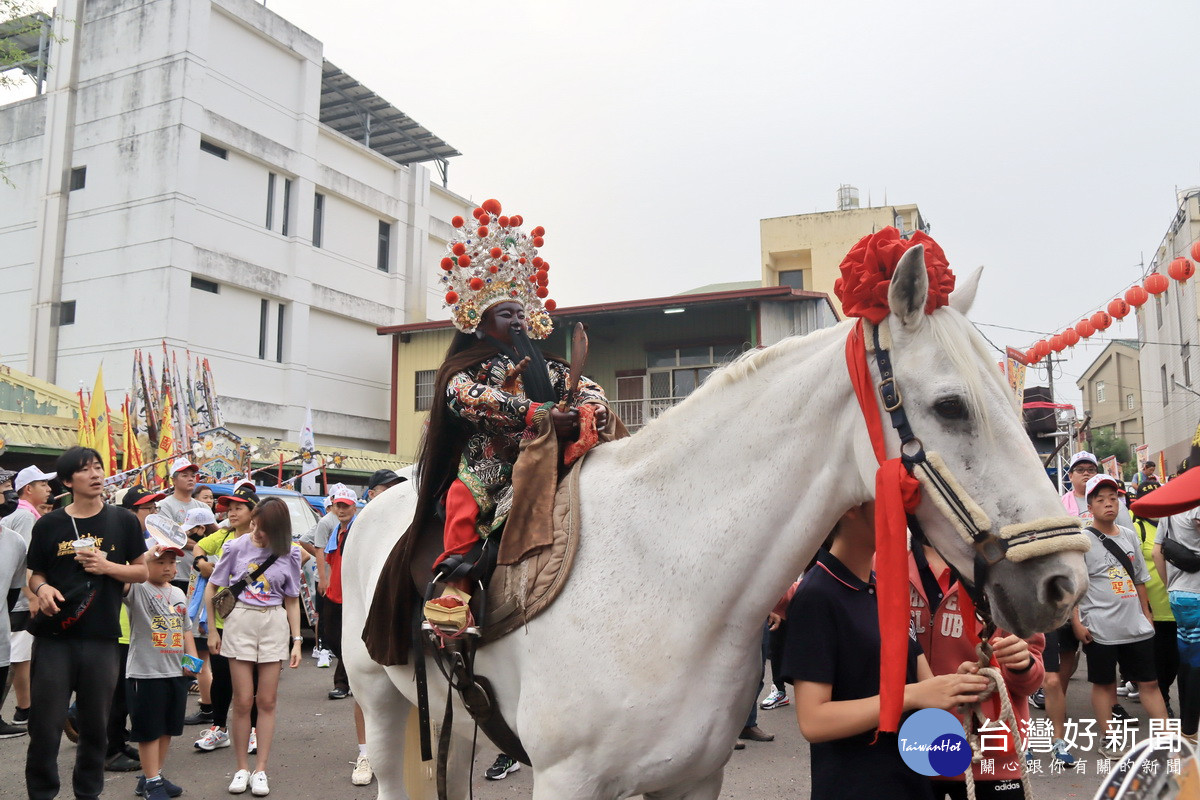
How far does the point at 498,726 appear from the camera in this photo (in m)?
2.69

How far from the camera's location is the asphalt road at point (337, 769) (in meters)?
5.47

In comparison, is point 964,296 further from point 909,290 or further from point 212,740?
point 212,740

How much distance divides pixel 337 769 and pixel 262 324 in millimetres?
23982

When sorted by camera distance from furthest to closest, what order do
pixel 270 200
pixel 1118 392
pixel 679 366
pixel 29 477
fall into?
pixel 1118 392
pixel 270 200
pixel 679 366
pixel 29 477

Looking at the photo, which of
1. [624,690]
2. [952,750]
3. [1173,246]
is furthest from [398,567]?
[1173,246]

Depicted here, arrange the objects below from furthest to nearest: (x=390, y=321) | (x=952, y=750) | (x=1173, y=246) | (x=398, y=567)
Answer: (x=390, y=321)
(x=1173, y=246)
(x=398, y=567)
(x=952, y=750)

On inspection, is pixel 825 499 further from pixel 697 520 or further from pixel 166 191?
pixel 166 191

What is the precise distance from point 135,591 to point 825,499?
5.25m

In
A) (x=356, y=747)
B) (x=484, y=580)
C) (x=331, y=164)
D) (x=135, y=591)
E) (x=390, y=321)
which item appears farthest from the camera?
(x=390, y=321)

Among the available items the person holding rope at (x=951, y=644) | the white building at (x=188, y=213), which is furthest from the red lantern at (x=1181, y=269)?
the white building at (x=188, y=213)

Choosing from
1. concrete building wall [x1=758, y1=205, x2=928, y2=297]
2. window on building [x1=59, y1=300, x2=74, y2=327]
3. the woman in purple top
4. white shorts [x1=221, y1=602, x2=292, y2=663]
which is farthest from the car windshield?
concrete building wall [x1=758, y1=205, x2=928, y2=297]

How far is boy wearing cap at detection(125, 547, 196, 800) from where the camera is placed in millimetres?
5375

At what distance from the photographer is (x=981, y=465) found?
1.85 metres

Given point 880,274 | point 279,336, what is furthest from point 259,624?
point 279,336
